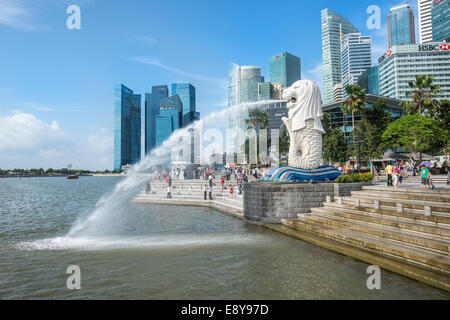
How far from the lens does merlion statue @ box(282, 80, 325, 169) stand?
57.9 feet

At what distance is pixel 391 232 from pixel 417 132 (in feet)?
101

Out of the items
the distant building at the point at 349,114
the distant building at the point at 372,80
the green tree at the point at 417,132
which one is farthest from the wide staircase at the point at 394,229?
the distant building at the point at 372,80

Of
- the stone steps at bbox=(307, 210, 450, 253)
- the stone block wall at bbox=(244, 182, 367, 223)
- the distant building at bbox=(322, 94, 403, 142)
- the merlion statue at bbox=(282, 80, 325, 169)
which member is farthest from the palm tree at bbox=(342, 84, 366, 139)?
the stone steps at bbox=(307, 210, 450, 253)

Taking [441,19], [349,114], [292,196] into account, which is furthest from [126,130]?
[441,19]

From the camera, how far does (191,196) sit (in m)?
28.1

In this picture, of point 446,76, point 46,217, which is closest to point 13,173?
point 46,217

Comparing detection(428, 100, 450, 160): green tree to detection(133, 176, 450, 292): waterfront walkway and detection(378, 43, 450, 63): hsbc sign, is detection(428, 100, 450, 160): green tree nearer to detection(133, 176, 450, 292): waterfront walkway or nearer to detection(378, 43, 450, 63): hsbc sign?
detection(133, 176, 450, 292): waterfront walkway

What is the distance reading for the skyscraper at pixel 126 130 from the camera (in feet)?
533

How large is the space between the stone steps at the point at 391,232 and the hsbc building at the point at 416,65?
137 metres

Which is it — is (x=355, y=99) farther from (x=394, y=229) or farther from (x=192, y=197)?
(x=394, y=229)

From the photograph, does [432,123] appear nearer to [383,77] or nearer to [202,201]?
[202,201]

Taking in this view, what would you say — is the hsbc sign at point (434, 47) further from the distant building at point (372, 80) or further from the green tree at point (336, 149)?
the green tree at point (336, 149)

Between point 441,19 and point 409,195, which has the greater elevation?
point 441,19
